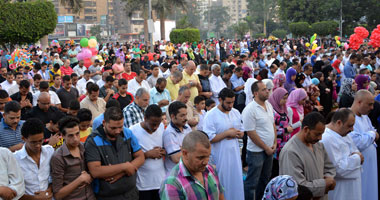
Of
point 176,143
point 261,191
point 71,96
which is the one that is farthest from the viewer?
point 71,96

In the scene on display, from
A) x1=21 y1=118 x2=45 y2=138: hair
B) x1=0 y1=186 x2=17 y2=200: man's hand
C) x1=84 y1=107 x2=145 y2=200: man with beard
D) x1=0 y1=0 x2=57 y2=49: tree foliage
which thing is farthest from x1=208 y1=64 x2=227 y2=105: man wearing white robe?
x1=0 y1=0 x2=57 y2=49: tree foliage

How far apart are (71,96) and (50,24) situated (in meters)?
15.5

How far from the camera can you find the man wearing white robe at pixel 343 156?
16.4 feet

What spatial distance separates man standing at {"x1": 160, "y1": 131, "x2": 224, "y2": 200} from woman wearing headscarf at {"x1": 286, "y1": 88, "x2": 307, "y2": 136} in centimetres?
389

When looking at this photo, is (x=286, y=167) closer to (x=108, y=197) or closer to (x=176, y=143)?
(x=176, y=143)

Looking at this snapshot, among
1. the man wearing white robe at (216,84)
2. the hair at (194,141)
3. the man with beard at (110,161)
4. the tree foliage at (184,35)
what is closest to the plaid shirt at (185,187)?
the hair at (194,141)

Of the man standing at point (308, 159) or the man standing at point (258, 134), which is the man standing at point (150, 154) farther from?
the man standing at point (258, 134)

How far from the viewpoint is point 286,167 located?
4.47 m

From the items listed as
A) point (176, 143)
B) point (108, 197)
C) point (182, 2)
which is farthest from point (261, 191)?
point (182, 2)

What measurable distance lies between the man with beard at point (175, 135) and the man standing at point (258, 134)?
3.91 feet

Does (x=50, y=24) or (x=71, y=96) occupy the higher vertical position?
(x=50, y=24)

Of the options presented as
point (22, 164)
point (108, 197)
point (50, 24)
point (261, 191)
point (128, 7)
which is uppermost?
point (128, 7)

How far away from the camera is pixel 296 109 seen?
731 centimetres

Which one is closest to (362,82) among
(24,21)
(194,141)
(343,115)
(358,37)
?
(343,115)
